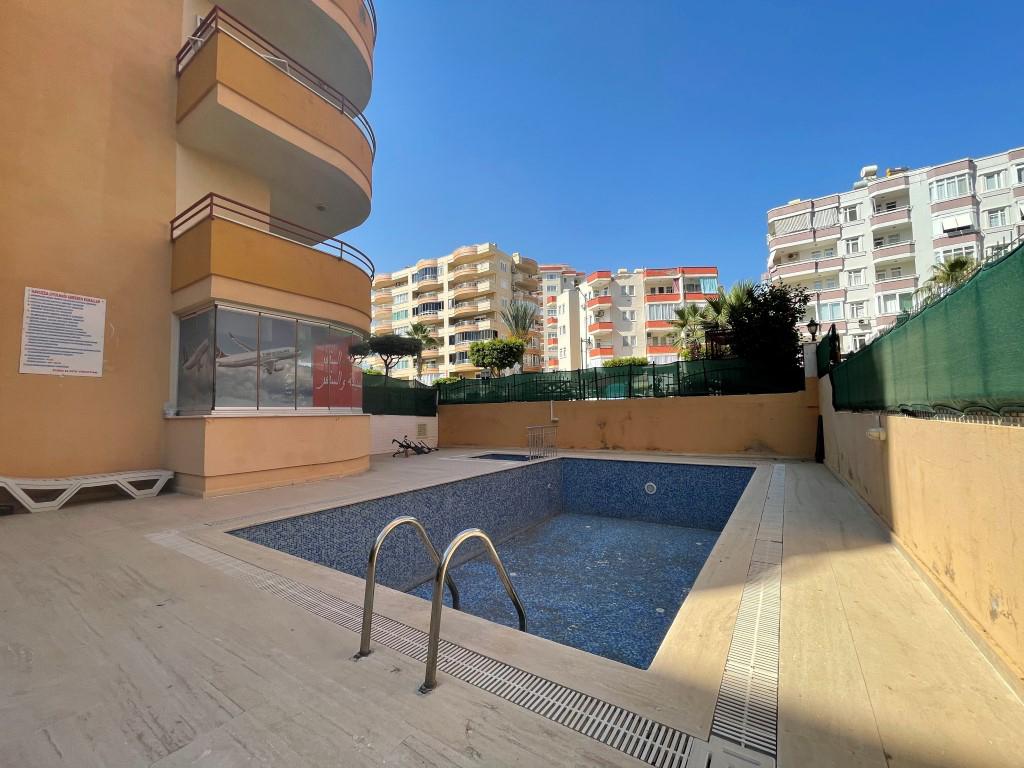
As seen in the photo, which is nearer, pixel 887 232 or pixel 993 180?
pixel 993 180

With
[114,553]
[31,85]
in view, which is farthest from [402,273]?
[114,553]

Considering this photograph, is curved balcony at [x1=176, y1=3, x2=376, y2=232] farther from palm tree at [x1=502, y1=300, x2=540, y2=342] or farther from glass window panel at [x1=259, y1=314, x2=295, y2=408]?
palm tree at [x1=502, y1=300, x2=540, y2=342]

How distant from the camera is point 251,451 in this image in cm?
765

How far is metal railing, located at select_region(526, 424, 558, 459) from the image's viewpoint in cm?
1336

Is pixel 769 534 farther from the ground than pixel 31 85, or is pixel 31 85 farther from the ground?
pixel 31 85

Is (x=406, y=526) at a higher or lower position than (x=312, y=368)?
lower

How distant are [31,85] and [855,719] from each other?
1214cm

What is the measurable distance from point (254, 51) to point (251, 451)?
7.43 meters

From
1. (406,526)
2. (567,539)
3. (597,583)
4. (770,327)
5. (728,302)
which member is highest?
(728,302)

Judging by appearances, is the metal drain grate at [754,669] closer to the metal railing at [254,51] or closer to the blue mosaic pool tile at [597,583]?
the blue mosaic pool tile at [597,583]

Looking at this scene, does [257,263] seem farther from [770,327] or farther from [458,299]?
[458,299]

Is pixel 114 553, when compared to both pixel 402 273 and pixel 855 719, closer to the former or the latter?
pixel 855 719

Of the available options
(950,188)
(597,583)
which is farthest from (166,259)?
(950,188)

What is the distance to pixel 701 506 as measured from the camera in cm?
944
